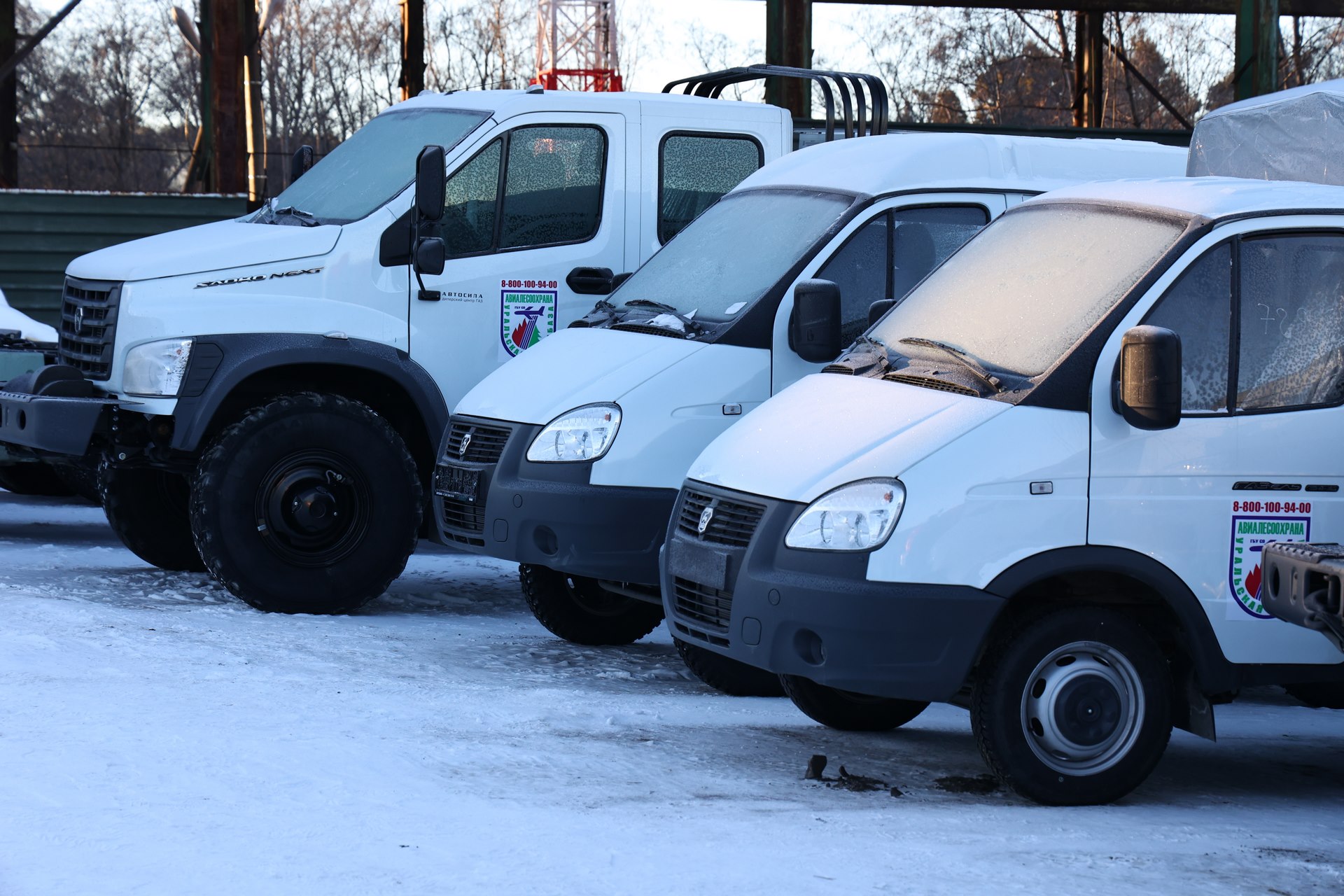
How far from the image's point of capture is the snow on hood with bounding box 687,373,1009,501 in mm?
5355

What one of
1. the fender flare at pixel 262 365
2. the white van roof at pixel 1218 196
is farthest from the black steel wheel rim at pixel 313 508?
the white van roof at pixel 1218 196

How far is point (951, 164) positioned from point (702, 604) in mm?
2755

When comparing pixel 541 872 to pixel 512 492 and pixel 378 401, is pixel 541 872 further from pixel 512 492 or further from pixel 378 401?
pixel 378 401

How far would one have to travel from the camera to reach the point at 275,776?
5.45 metres

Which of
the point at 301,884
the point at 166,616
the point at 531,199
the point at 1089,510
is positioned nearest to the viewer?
the point at 301,884

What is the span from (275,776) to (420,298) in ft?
12.0

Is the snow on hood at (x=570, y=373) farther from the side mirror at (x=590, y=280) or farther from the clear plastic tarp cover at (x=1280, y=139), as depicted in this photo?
the clear plastic tarp cover at (x=1280, y=139)

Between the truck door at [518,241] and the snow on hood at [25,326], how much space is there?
132 inches

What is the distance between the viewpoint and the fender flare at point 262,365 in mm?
8328

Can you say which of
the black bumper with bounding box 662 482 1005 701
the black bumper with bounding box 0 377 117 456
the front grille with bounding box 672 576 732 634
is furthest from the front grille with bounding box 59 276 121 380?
the black bumper with bounding box 662 482 1005 701

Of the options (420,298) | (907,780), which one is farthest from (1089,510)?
(420,298)

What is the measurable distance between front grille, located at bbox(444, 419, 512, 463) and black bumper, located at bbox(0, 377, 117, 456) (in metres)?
1.71

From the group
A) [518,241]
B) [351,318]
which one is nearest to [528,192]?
[518,241]

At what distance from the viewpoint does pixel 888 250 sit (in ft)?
24.7
